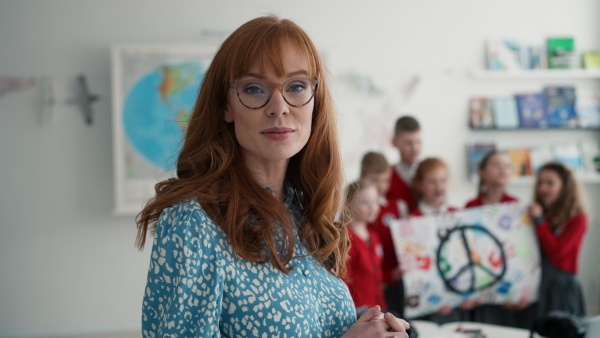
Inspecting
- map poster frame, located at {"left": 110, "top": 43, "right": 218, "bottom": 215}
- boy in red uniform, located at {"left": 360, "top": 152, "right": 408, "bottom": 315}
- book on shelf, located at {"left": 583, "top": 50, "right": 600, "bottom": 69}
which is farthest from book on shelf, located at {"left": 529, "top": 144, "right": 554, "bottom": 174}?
map poster frame, located at {"left": 110, "top": 43, "right": 218, "bottom": 215}

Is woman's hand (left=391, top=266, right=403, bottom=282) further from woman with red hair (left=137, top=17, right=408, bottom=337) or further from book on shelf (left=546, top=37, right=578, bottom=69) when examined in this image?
book on shelf (left=546, top=37, right=578, bottom=69)

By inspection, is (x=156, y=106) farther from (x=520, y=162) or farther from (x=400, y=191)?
(x=520, y=162)

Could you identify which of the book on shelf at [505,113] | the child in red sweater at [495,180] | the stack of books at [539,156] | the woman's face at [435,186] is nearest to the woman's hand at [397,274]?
the woman's face at [435,186]

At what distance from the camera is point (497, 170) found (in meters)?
4.19

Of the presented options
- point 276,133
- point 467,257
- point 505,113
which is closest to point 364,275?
point 467,257

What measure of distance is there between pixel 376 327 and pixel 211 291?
359 millimetres

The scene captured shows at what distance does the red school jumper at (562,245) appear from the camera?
3.82m

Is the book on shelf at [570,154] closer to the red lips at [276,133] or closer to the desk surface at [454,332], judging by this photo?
the desk surface at [454,332]

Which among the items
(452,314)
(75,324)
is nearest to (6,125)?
(75,324)

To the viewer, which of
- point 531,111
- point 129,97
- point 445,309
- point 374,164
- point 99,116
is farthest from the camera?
point 531,111

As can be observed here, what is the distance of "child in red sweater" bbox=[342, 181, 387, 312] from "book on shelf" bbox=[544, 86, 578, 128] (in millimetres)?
2843

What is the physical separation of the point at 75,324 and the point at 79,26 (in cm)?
248

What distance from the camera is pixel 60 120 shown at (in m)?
5.18

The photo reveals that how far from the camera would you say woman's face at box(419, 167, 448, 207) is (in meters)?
3.81
